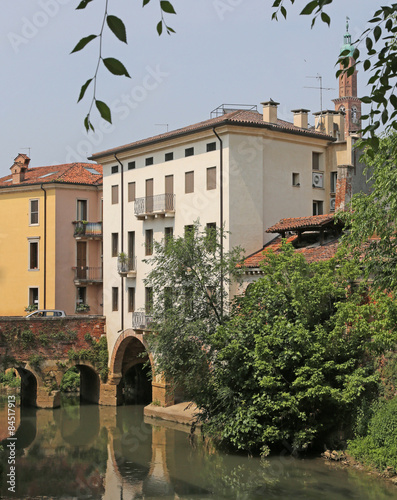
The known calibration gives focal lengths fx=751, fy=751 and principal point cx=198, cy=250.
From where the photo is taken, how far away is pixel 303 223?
1048 inches

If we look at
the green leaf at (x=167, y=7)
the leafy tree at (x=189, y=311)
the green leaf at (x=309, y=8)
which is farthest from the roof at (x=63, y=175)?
the green leaf at (x=167, y=7)

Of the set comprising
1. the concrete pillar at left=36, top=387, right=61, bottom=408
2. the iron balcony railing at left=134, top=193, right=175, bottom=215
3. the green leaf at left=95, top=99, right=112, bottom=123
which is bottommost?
the concrete pillar at left=36, top=387, right=61, bottom=408

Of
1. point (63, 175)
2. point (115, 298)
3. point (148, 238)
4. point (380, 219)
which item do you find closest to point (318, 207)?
point (148, 238)

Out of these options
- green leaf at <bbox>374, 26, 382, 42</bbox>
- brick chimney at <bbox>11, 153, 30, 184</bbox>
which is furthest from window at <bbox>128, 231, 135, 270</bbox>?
green leaf at <bbox>374, 26, 382, 42</bbox>

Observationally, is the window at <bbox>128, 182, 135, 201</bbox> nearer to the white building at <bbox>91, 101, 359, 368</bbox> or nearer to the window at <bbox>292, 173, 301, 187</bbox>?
the white building at <bbox>91, 101, 359, 368</bbox>

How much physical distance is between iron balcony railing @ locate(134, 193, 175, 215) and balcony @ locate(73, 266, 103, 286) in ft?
26.1

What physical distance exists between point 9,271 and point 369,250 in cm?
2681

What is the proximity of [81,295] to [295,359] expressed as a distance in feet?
69.6

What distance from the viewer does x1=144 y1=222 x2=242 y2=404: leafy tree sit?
2394cm

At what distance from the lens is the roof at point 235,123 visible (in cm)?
2914

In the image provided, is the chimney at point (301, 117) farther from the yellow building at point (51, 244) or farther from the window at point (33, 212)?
the window at point (33, 212)

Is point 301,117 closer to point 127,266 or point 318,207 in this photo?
point 318,207

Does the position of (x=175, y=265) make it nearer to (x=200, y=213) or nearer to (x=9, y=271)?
(x=200, y=213)

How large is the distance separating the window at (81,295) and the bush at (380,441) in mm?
22232
